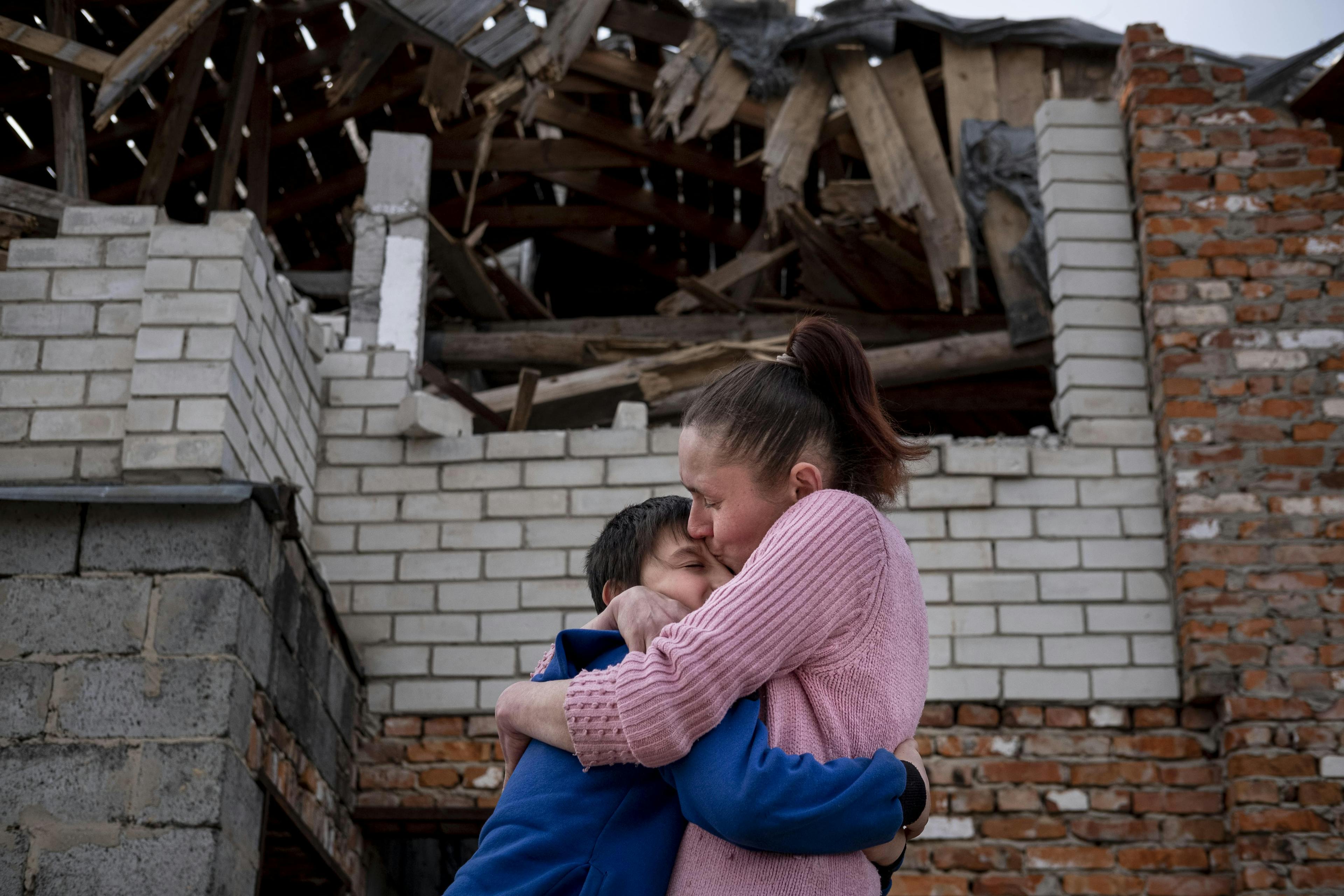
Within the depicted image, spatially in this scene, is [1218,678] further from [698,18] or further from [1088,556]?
[698,18]

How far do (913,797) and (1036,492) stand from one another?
3.91 metres

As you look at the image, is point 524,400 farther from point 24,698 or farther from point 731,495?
point 731,495

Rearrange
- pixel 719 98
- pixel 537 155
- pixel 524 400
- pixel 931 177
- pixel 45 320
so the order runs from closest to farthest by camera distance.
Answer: pixel 45 320 → pixel 524 400 → pixel 931 177 → pixel 719 98 → pixel 537 155

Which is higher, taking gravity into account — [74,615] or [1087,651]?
[1087,651]

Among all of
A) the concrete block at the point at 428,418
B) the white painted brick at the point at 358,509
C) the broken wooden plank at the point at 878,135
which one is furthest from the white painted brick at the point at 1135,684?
the white painted brick at the point at 358,509

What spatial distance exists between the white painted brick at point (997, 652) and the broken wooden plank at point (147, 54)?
12.3 feet

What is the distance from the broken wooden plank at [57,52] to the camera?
5.55 meters

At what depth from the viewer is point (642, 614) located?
2.12 metres

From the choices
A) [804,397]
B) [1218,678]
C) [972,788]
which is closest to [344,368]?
[972,788]

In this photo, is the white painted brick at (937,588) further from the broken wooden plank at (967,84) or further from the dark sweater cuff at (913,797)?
the dark sweater cuff at (913,797)

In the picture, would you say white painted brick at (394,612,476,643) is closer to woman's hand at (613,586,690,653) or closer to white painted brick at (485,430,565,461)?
white painted brick at (485,430,565,461)

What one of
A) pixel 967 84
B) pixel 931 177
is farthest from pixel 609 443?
pixel 967 84

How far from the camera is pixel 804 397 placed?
2170mm

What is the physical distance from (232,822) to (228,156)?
3.91 m
